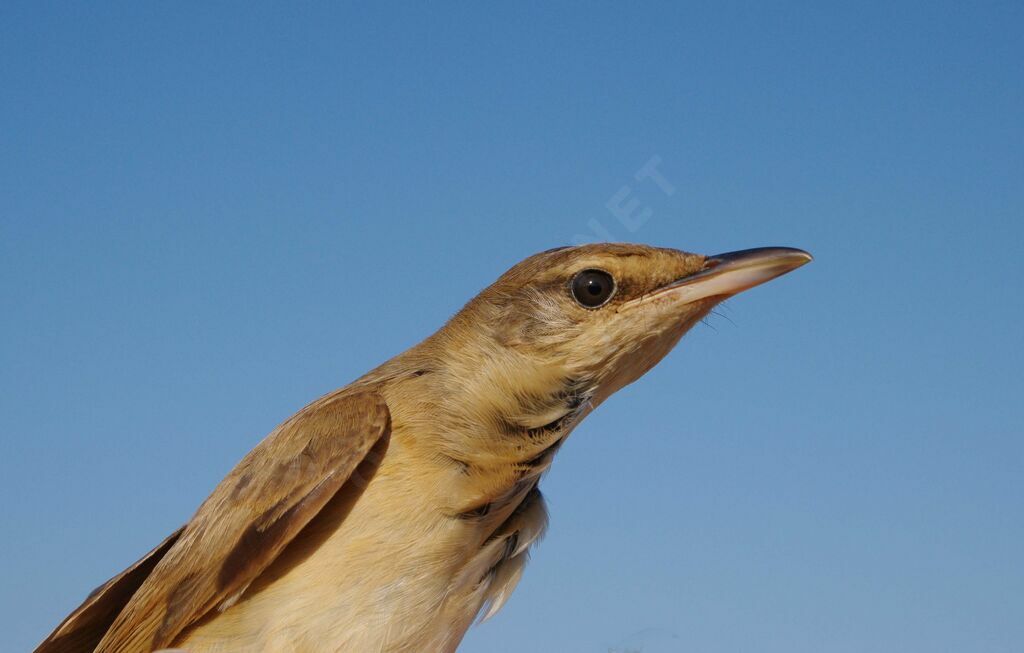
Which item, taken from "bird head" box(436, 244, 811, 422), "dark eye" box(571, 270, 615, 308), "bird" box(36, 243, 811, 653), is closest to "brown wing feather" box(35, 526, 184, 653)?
"bird" box(36, 243, 811, 653)

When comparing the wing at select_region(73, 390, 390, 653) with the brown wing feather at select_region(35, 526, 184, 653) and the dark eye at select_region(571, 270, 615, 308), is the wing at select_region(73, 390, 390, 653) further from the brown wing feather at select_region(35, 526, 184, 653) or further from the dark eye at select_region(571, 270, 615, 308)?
the dark eye at select_region(571, 270, 615, 308)

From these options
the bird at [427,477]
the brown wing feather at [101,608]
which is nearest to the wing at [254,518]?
the bird at [427,477]

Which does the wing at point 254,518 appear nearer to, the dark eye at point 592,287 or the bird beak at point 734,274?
the dark eye at point 592,287

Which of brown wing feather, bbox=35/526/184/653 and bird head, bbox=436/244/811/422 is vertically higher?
brown wing feather, bbox=35/526/184/653

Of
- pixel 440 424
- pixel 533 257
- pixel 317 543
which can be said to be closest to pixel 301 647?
pixel 317 543

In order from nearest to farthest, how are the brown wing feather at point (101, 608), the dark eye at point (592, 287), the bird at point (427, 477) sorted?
1. the bird at point (427, 477)
2. the dark eye at point (592, 287)
3. the brown wing feather at point (101, 608)

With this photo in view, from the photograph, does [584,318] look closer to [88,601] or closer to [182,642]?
[182,642]

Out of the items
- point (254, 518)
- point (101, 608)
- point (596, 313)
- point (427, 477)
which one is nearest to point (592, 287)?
point (596, 313)
